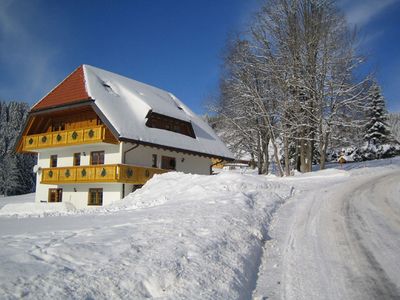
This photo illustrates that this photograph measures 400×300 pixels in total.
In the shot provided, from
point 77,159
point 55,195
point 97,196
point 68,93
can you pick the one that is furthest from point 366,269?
point 55,195

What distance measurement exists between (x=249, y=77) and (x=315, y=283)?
24.4 meters

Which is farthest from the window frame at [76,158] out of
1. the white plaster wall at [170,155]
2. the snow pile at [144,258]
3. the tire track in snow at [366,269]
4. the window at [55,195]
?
the tire track in snow at [366,269]

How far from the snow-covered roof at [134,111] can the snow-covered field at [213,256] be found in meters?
14.9

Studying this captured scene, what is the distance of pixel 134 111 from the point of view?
26.5 meters

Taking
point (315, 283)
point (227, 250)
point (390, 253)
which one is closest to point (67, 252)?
point (227, 250)

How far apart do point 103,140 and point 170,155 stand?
241 inches

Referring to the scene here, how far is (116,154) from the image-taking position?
25.1m

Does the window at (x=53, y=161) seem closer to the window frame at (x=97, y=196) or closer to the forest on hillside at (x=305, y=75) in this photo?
the window frame at (x=97, y=196)

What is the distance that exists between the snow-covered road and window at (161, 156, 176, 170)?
16339 mm

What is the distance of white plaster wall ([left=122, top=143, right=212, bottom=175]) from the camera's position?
25.2 metres

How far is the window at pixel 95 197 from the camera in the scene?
1013 inches

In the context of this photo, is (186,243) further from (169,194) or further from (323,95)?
(323,95)

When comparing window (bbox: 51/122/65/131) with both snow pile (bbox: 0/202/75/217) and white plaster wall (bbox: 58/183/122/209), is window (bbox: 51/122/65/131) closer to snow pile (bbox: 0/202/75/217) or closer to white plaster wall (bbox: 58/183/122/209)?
white plaster wall (bbox: 58/183/122/209)

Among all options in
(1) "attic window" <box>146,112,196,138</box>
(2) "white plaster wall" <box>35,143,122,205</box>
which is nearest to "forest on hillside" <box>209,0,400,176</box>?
(1) "attic window" <box>146,112,196,138</box>
